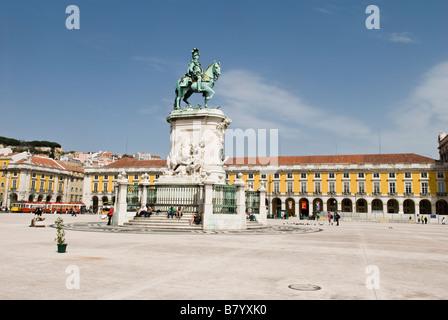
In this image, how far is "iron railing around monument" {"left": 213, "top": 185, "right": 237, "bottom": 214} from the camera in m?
19.5

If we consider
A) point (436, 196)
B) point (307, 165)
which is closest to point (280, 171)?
point (307, 165)

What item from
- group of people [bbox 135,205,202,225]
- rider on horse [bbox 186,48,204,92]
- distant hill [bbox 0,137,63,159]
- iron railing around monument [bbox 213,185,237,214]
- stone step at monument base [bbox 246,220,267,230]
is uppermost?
distant hill [bbox 0,137,63,159]

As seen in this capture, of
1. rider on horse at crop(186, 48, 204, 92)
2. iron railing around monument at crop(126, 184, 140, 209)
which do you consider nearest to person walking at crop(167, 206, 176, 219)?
iron railing around monument at crop(126, 184, 140, 209)

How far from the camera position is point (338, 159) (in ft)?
255

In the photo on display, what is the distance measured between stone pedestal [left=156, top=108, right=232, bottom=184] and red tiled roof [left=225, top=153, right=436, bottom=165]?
56.5 metres

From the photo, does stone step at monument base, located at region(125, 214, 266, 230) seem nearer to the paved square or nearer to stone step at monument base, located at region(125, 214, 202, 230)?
stone step at monument base, located at region(125, 214, 202, 230)

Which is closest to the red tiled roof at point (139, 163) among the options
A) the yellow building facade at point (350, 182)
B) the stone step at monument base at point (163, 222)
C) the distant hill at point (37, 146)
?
the yellow building facade at point (350, 182)

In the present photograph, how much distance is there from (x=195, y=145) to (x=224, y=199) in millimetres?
4278

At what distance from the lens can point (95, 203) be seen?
89.0 meters

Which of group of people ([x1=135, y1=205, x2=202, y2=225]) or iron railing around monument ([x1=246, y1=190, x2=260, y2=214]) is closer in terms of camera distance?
group of people ([x1=135, y1=205, x2=202, y2=225])

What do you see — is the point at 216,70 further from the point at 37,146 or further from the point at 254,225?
the point at 37,146

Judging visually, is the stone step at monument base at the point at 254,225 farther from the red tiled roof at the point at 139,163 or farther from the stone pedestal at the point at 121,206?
the red tiled roof at the point at 139,163

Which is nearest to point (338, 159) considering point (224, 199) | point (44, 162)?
point (224, 199)

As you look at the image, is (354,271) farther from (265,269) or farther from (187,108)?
(187,108)
